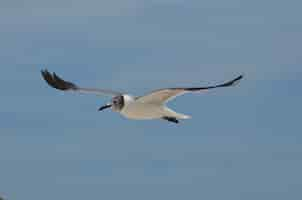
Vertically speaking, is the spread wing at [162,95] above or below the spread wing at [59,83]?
below

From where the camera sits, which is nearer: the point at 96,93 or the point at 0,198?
the point at 96,93

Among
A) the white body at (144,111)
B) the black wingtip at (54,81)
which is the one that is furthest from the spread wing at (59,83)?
the white body at (144,111)

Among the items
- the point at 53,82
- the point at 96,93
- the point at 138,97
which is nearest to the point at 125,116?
the point at 138,97

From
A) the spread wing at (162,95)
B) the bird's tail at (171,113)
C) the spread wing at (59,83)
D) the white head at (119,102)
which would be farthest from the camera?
the spread wing at (59,83)

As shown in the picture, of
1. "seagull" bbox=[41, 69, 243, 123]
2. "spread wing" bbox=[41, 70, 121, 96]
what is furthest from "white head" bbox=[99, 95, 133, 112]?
"spread wing" bbox=[41, 70, 121, 96]

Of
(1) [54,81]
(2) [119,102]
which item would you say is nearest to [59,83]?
(1) [54,81]

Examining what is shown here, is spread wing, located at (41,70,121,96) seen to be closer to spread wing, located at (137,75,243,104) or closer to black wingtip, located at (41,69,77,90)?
black wingtip, located at (41,69,77,90)

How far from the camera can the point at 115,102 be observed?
107 ft

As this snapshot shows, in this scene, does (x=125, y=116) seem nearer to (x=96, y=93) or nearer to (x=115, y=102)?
(x=115, y=102)

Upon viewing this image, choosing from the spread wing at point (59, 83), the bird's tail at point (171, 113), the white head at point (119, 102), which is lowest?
the bird's tail at point (171, 113)

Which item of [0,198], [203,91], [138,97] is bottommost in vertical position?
[203,91]

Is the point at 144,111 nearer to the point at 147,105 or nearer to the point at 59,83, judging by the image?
the point at 147,105

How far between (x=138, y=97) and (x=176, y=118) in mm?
1484

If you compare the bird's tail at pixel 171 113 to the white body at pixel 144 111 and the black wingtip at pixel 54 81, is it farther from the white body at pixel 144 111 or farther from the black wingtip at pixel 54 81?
the black wingtip at pixel 54 81
